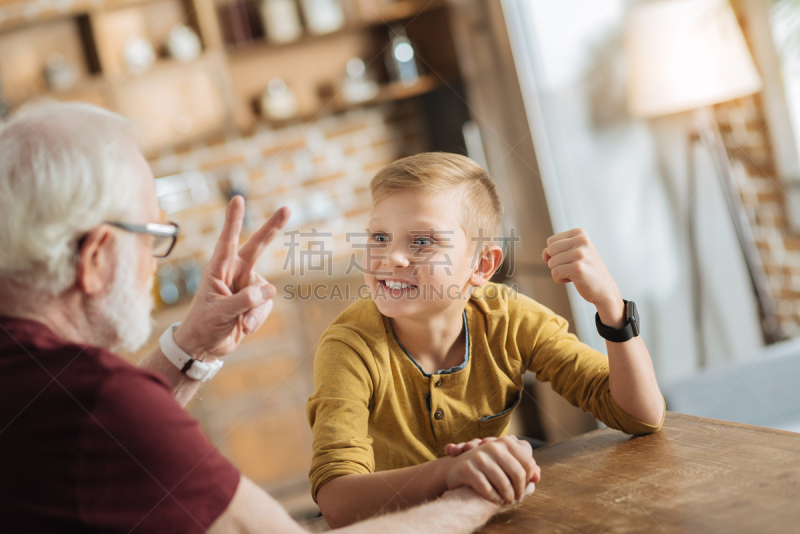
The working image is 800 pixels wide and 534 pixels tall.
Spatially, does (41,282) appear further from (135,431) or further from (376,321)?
(376,321)

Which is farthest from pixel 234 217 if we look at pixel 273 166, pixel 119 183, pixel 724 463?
pixel 273 166

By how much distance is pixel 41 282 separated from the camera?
77cm

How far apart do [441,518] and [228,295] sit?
537mm

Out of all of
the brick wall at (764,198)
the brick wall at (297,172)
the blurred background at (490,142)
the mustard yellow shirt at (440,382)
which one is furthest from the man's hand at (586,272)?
the brick wall at (297,172)

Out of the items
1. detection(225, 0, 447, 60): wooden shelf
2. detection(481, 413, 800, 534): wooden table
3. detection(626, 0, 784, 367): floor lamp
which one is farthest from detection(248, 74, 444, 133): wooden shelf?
detection(481, 413, 800, 534): wooden table

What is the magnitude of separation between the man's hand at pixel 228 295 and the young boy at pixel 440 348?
0.50ft

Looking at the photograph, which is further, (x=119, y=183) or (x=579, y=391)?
(x=579, y=391)

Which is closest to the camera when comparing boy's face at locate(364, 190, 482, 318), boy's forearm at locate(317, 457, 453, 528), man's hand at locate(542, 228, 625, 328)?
boy's forearm at locate(317, 457, 453, 528)

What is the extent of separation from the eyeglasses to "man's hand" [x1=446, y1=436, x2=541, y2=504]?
513mm

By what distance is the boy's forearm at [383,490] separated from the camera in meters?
0.89

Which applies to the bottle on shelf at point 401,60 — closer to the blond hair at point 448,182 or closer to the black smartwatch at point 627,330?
the blond hair at point 448,182

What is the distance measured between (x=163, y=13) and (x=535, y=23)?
2330 mm

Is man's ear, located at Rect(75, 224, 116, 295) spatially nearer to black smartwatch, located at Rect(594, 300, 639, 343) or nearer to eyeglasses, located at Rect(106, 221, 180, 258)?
eyeglasses, located at Rect(106, 221, 180, 258)

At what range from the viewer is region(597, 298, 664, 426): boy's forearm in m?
1.03
